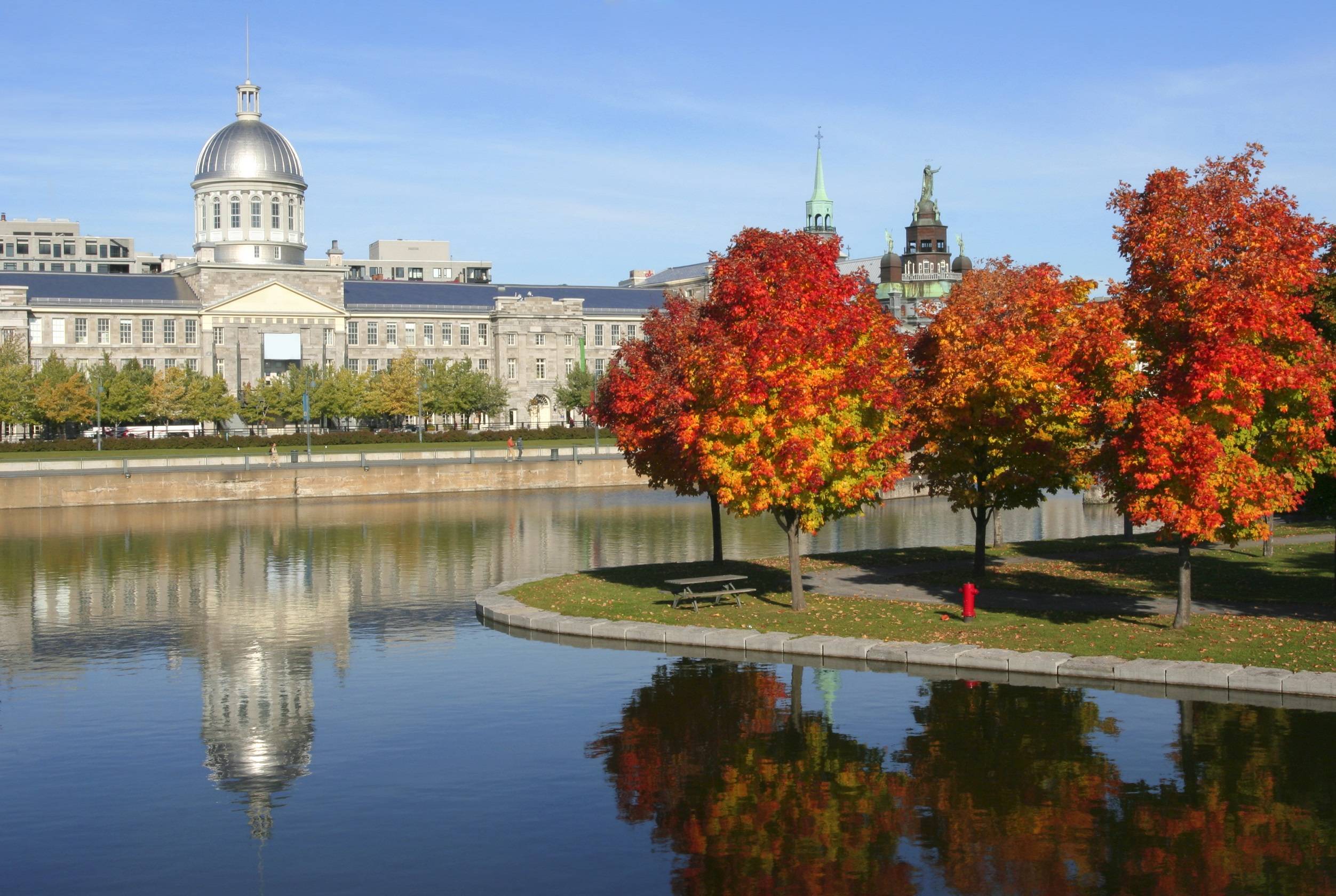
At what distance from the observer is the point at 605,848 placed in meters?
15.7

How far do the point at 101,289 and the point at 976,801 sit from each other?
113423 millimetres

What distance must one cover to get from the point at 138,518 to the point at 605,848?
4602cm

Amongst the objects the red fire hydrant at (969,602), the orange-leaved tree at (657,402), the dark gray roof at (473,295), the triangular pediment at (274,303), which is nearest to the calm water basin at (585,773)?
the red fire hydrant at (969,602)

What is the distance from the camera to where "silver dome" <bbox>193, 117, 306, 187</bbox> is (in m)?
115

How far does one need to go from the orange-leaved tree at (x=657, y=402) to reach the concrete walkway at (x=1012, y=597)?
359 cm

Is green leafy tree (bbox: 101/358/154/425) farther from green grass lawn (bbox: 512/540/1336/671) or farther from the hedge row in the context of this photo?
green grass lawn (bbox: 512/540/1336/671)

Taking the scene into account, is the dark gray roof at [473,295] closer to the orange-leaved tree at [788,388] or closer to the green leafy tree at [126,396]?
the green leafy tree at [126,396]

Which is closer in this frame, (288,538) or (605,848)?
(605,848)

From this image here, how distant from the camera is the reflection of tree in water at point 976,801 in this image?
14.7 metres

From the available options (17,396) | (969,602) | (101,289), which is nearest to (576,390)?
(17,396)

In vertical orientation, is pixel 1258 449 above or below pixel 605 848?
above

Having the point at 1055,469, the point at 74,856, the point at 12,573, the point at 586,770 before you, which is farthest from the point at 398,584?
the point at 74,856

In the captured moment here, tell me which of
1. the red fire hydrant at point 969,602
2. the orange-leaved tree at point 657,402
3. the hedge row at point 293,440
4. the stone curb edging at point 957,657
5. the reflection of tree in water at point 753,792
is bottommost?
the reflection of tree in water at point 753,792

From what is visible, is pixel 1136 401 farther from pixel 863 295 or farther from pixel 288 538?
pixel 288 538
